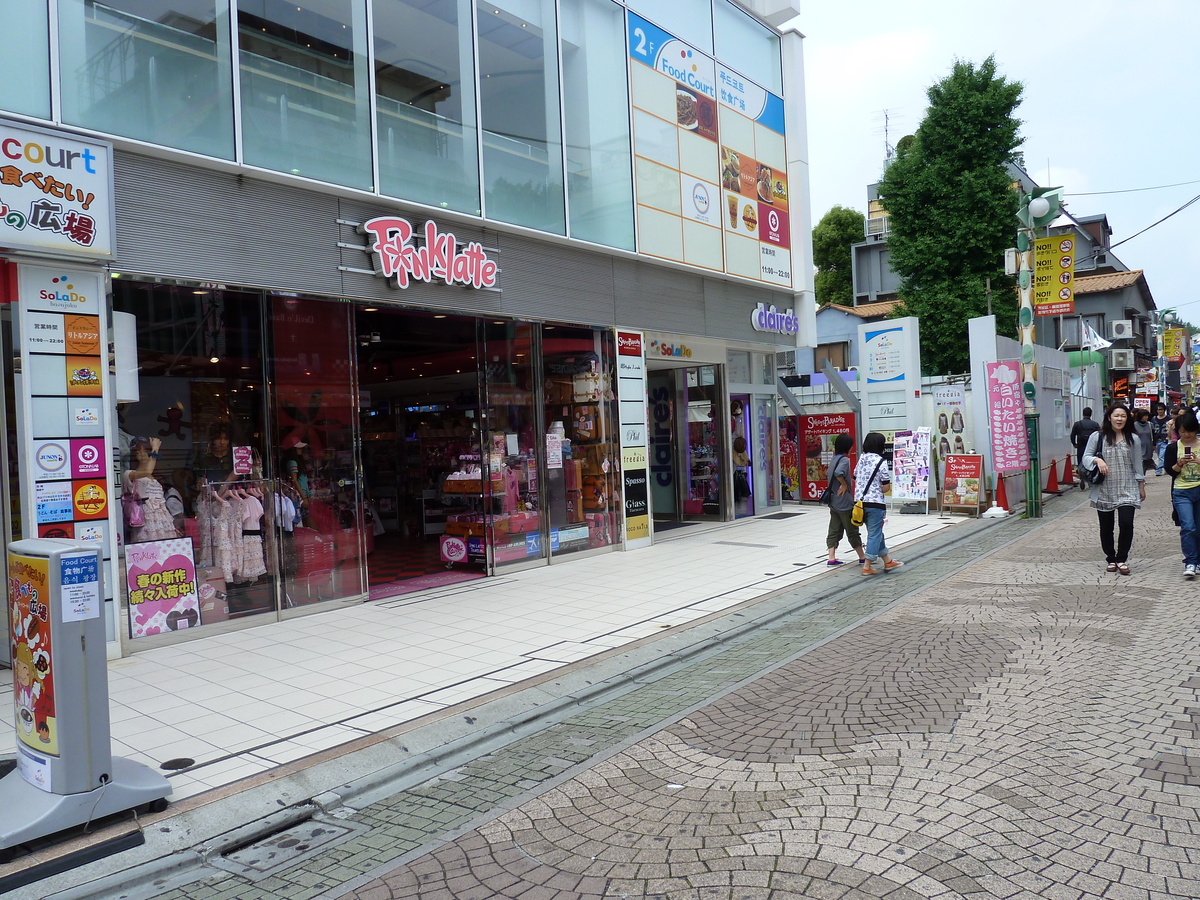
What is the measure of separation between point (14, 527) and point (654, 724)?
5.56m

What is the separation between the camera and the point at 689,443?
1623cm

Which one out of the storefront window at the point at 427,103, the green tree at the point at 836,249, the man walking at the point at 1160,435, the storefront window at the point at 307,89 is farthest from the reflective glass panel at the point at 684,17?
the green tree at the point at 836,249

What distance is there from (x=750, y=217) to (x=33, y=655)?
1350cm

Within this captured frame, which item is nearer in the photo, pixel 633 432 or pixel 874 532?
pixel 874 532

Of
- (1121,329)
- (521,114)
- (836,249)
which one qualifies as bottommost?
(521,114)

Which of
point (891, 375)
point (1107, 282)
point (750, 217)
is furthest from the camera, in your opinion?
point (1107, 282)

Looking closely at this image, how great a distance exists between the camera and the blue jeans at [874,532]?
10.1m

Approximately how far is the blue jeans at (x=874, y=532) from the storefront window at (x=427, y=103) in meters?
5.99

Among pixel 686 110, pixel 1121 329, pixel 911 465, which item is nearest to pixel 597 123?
pixel 686 110

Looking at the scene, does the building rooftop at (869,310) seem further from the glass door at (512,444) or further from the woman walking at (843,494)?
the glass door at (512,444)

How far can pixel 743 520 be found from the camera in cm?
1627

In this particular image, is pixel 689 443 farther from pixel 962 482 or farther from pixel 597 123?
pixel 597 123

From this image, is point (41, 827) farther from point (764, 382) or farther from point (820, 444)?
point (820, 444)

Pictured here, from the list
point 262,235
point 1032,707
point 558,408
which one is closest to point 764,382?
point 558,408
